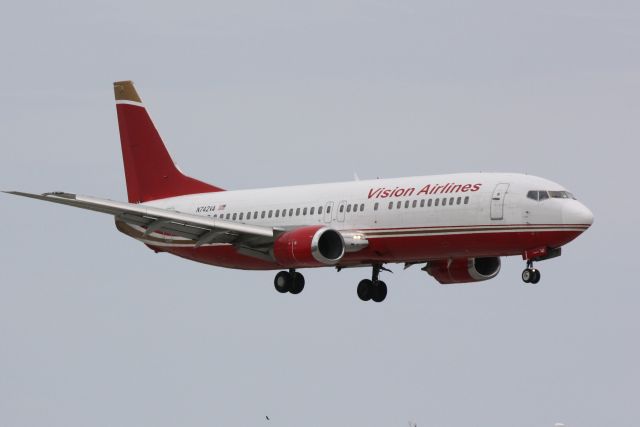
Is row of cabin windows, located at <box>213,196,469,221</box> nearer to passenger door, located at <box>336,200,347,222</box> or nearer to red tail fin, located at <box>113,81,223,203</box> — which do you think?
passenger door, located at <box>336,200,347,222</box>

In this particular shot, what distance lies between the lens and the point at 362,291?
252 ft

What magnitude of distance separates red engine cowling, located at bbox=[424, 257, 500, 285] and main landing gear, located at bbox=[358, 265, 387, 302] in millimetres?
2669

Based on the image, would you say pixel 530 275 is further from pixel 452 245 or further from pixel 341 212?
pixel 341 212

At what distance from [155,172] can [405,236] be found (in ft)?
57.9

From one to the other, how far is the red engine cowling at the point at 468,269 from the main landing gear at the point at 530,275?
21.4 ft

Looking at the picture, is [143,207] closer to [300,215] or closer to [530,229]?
[300,215]

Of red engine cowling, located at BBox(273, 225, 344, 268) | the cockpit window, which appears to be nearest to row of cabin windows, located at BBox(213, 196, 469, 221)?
red engine cowling, located at BBox(273, 225, 344, 268)

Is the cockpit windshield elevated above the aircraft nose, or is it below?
above

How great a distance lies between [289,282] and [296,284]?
1.07 feet

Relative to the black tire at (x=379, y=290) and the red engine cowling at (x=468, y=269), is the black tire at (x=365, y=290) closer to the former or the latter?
the black tire at (x=379, y=290)

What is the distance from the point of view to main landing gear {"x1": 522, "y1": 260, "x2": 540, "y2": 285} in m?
68.1

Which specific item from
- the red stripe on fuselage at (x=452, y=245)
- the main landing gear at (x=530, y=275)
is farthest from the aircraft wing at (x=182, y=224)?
the main landing gear at (x=530, y=275)

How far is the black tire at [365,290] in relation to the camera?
76625 mm

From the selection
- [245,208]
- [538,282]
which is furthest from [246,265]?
[538,282]
